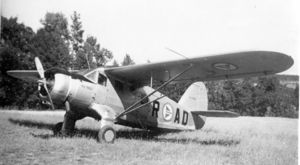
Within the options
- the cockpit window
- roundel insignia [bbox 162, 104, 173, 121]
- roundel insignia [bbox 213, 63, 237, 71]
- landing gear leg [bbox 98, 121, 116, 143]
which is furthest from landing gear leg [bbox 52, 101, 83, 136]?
roundel insignia [bbox 213, 63, 237, 71]

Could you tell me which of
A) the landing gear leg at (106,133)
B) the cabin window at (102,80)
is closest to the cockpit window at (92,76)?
the cabin window at (102,80)

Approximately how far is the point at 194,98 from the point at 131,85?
10.0 feet

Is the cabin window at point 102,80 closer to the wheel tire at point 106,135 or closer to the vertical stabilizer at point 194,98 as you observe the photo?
the wheel tire at point 106,135

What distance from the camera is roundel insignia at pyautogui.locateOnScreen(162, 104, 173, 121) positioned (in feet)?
27.8

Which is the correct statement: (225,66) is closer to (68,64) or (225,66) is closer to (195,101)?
(195,101)

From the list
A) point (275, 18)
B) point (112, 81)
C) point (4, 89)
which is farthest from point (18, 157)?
point (4, 89)

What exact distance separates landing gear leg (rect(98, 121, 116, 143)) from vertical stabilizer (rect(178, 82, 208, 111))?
12.7 ft

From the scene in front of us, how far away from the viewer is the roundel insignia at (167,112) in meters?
8.48

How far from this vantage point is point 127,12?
19.6ft

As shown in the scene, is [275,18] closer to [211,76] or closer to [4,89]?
[211,76]

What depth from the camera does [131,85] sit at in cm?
780

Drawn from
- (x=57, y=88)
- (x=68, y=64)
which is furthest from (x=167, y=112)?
(x=68, y=64)

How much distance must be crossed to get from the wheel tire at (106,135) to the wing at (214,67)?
159 centimetres

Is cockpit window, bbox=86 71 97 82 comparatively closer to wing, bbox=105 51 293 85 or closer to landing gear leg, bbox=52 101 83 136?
wing, bbox=105 51 293 85
